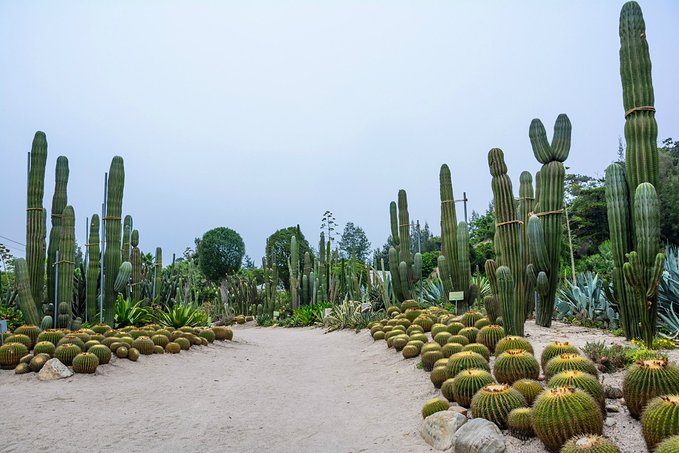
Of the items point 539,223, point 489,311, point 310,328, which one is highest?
point 539,223

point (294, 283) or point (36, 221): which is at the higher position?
point (36, 221)

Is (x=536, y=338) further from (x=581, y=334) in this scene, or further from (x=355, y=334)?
(x=355, y=334)

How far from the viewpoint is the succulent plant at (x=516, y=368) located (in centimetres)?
525

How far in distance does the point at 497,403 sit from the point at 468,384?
0.70 meters

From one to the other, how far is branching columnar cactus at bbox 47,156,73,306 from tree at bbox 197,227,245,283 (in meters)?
14.7

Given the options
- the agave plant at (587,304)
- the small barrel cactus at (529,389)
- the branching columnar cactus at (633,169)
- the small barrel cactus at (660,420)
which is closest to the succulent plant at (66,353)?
the small barrel cactus at (529,389)

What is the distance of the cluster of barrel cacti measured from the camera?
7682 millimetres

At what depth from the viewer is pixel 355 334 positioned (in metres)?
13.4

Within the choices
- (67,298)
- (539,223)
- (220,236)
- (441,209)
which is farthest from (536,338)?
(220,236)

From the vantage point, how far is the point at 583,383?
169 inches

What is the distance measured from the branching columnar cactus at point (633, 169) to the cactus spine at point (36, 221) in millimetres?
10267

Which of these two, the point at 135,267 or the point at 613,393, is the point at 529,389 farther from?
the point at 135,267

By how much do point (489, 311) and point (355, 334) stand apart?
18.9 feet

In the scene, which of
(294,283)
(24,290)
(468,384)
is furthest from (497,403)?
(294,283)
